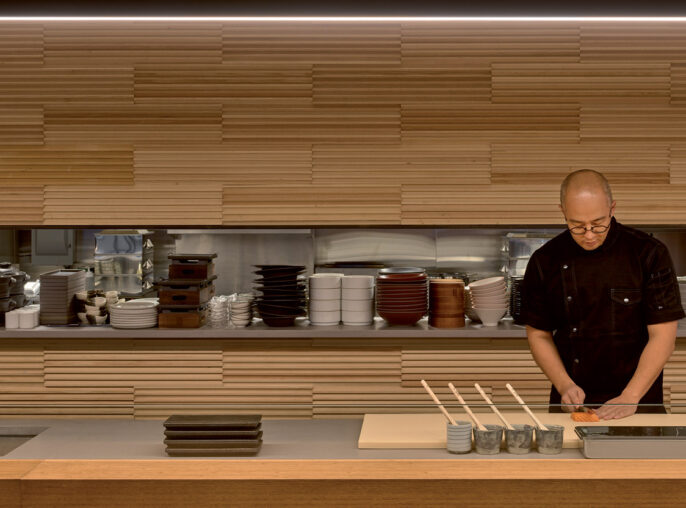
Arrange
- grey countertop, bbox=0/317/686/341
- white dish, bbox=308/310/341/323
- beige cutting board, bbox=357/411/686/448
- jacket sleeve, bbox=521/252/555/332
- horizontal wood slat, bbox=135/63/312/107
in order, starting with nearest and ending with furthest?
beige cutting board, bbox=357/411/686/448 → jacket sleeve, bbox=521/252/555/332 → grey countertop, bbox=0/317/686/341 → white dish, bbox=308/310/341/323 → horizontal wood slat, bbox=135/63/312/107

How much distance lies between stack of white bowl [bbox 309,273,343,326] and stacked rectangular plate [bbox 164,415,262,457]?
2152 millimetres

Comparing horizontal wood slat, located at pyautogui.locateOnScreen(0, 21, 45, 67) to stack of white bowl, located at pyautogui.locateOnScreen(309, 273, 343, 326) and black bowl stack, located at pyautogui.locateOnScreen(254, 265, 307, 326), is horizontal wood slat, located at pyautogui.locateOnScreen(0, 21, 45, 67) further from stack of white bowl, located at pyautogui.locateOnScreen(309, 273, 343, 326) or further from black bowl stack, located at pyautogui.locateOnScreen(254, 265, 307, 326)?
stack of white bowl, located at pyautogui.locateOnScreen(309, 273, 343, 326)

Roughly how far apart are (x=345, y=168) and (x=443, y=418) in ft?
7.69

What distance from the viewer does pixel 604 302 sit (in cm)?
274

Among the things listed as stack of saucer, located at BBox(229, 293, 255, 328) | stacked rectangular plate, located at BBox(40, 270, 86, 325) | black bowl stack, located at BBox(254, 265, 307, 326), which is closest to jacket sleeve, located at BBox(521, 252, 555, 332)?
black bowl stack, located at BBox(254, 265, 307, 326)

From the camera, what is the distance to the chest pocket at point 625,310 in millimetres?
2699

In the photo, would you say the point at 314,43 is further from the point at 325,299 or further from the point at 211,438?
the point at 211,438

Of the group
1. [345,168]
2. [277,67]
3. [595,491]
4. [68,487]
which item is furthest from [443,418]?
[277,67]

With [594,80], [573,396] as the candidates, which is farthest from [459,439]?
[594,80]

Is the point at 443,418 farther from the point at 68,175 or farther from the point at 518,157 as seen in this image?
the point at 68,175

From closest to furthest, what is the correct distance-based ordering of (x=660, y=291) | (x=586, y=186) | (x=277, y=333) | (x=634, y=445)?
(x=634, y=445), (x=586, y=186), (x=660, y=291), (x=277, y=333)

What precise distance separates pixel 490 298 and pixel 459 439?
2.20 metres

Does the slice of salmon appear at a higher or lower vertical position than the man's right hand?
higher

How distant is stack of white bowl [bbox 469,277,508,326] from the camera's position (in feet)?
12.8
